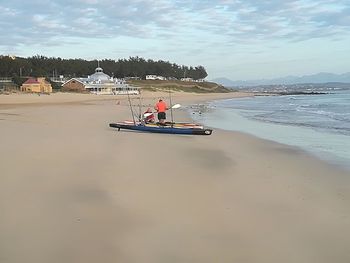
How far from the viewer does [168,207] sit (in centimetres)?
639

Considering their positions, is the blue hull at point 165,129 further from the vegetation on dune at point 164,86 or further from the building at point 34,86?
the vegetation on dune at point 164,86

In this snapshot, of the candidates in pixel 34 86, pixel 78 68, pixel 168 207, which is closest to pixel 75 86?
pixel 34 86

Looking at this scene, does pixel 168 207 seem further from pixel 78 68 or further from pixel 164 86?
pixel 78 68

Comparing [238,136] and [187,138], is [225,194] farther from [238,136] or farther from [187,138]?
[238,136]

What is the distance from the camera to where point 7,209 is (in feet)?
19.7

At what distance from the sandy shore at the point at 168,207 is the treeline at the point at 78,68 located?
2814 inches

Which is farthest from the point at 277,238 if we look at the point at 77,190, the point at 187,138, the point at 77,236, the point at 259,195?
the point at 187,138

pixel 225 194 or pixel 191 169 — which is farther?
pixel 191 169

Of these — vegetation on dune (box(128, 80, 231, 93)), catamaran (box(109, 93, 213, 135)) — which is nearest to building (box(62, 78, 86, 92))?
vegetation on dune (box(128, 80, 231, 93))

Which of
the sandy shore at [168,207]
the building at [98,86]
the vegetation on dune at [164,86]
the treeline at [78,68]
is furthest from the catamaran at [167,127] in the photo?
the vegetation on dune at [164,86]

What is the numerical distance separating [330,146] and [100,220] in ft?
31.3

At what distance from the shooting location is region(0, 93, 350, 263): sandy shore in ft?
15.7

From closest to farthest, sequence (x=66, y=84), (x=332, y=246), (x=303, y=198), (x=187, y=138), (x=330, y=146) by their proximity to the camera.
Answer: (x=332, y=246)
(x=303, y=198)
(x=330, y=146)
(x=187, y=138)
(x=66, y=84)

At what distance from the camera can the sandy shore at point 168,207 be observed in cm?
478
